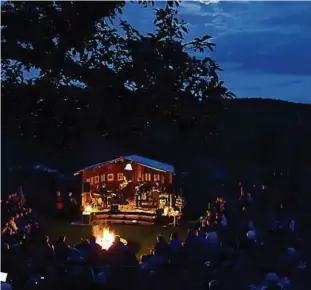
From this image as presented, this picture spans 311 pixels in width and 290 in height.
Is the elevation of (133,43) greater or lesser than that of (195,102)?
greater

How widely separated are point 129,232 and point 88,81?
6.03 m

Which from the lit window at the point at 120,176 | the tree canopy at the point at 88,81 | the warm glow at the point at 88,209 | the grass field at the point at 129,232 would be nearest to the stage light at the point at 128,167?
the lit window at the point at 120,176

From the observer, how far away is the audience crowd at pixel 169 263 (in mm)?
4438

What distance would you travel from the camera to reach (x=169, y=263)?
4809mm

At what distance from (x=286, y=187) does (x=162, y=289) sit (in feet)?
21.1

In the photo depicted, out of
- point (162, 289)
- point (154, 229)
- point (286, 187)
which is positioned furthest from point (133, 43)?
point (286, 187)

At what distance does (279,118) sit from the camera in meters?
13.1

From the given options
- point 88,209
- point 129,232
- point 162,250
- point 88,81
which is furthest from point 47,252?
point 88,209

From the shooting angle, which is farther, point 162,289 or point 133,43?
point 162,289

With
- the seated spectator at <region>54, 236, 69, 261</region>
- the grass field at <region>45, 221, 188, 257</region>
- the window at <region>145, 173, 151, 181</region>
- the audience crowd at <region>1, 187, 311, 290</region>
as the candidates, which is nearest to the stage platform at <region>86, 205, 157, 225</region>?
the grass field at <region>45, 221, 188, 257</region>

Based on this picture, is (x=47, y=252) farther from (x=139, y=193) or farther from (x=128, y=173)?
(x=128, y=173)

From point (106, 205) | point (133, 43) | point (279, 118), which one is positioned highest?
point (279, 118)

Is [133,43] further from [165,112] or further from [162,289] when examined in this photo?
[162,289]

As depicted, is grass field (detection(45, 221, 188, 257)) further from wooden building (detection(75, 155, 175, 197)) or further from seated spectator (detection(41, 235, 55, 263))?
seated spectator (detection(41, 235, 55, 263))
